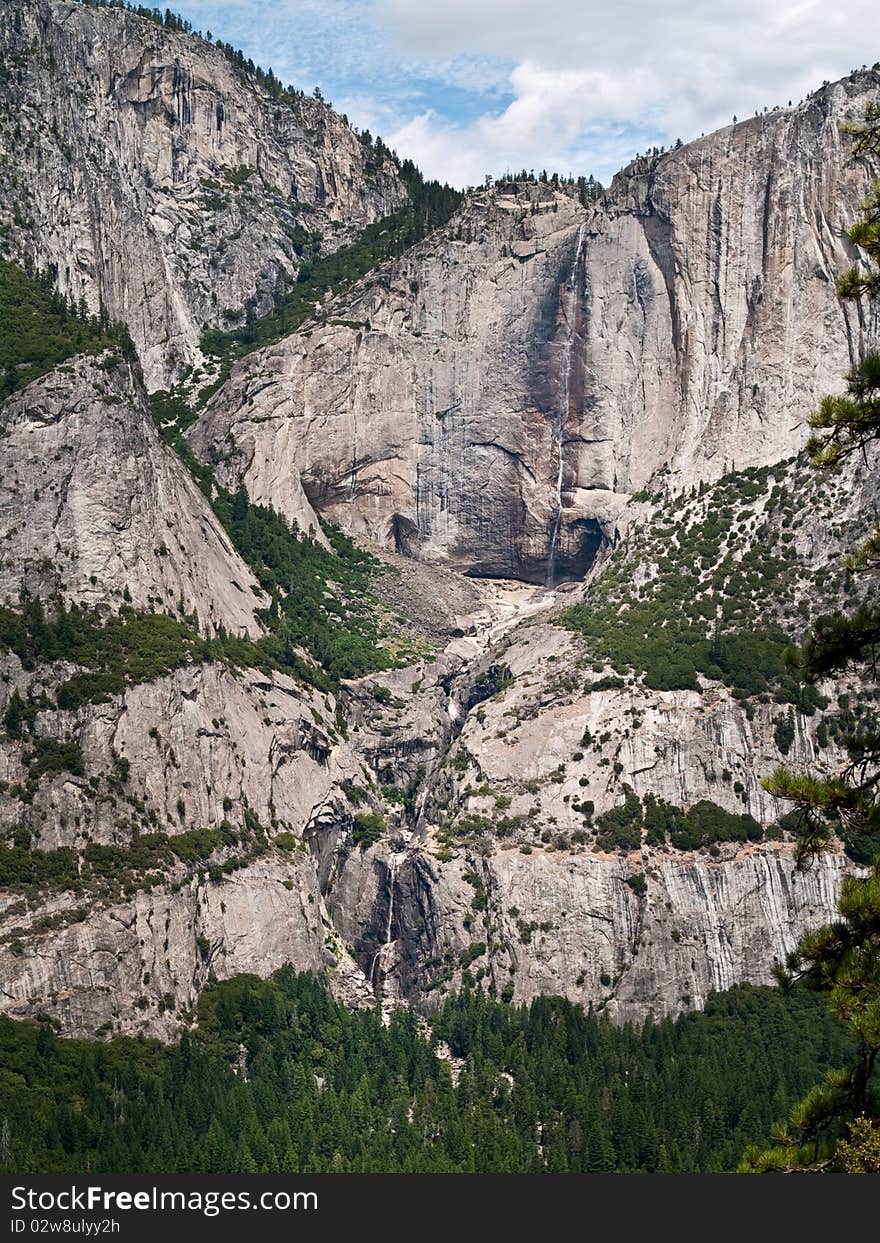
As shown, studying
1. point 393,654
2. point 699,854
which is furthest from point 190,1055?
point 393,654

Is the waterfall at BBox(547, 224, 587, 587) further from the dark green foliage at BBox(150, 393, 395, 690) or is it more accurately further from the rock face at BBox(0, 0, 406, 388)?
the rock face at BBox(0, 0, 406, 388)

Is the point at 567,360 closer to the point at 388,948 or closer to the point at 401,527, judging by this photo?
the point at 401,527


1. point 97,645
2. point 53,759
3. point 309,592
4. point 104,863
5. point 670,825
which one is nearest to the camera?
point 104,863

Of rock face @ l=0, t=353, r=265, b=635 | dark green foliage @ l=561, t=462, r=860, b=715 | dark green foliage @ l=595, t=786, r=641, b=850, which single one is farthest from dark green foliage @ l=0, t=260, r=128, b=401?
dark green foliage @ l=595, t=786, r=641, b=850

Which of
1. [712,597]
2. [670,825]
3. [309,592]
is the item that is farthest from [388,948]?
[712,597]

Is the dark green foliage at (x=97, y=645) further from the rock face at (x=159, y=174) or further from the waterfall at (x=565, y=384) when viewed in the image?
the waterfall at (x=565, y=384)

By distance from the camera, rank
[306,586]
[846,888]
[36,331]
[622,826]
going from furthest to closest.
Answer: [306,586] → [36,331] → [622,826] → [846,888]
